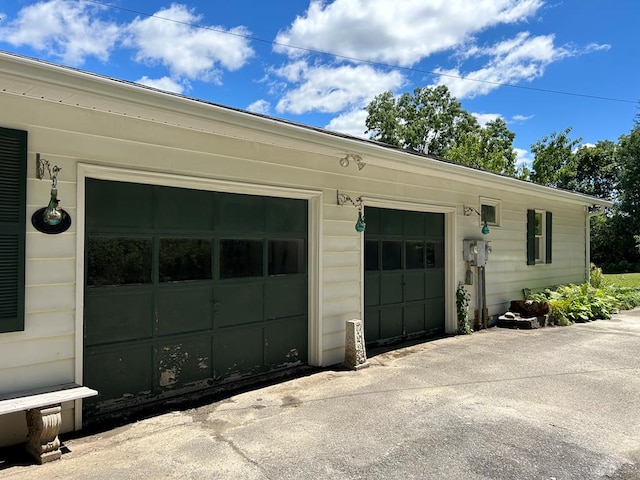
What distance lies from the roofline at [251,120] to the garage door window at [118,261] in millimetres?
1258

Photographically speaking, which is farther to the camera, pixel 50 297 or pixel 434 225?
pixel 434 225

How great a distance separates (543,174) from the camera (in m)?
21.8

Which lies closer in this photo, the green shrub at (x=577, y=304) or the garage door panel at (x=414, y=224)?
the garage door panel at (x=414, y=224)

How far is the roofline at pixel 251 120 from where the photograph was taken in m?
2.80

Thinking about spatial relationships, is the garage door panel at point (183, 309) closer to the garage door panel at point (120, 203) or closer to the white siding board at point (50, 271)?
the garage door panel at point (120, 203)

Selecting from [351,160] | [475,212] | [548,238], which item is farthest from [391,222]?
[548,238]

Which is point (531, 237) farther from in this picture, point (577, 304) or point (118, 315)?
point (118, 315)

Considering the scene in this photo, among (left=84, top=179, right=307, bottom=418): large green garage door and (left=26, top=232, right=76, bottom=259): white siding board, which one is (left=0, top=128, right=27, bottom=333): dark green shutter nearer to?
(left=26, top=232, right=76, bottom=259): white siding board

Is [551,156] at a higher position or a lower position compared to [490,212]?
higher

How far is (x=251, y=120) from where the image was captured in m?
3.91

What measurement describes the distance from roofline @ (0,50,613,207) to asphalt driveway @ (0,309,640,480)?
2.59 m

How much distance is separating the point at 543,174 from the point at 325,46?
16404 millimetres

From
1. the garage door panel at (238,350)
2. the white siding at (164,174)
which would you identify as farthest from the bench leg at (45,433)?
the garage door panel at (238,350)

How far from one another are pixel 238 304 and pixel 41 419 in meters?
2.06
